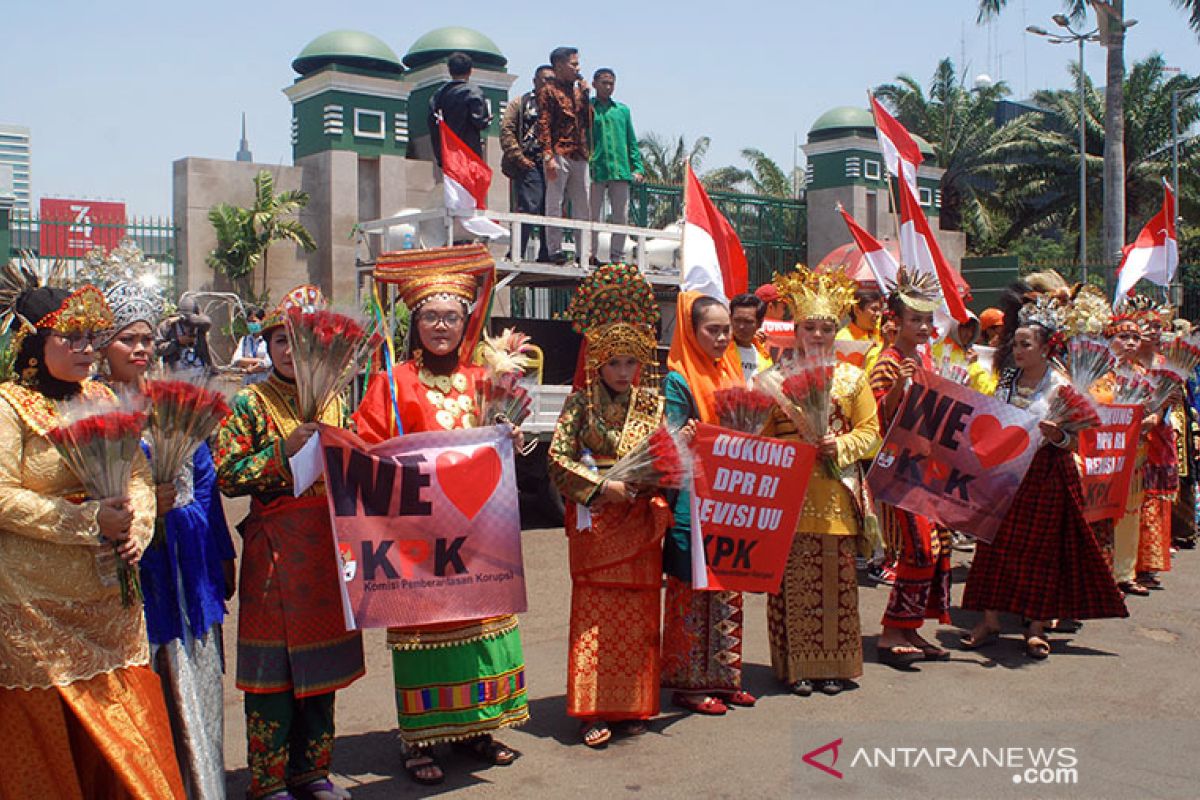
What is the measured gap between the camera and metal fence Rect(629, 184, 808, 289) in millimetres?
20250

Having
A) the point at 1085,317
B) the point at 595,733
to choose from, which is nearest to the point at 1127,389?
the point at 1085,317

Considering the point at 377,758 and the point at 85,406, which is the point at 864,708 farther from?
the point at 85,406

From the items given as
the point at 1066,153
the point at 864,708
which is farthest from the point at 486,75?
the point at 1066,153

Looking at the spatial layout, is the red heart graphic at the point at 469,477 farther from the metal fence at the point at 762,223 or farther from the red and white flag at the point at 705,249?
the metal fence at the point at 762,223

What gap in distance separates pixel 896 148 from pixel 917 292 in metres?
2.39

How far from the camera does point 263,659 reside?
394cm

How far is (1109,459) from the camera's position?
683cm

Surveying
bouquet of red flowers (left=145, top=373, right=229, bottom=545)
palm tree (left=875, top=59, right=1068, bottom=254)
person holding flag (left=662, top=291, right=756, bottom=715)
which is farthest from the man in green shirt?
palm tree (left=875, top=59, right=1068, bottom=254)

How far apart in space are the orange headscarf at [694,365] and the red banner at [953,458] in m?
1.06

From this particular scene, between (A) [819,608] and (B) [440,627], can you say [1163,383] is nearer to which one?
(A) [819,608]

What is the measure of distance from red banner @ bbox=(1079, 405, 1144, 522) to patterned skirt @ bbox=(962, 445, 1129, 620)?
34cm

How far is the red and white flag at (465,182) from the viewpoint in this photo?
33.5ft

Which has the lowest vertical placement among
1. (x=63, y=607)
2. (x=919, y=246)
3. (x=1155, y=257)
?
(x=63, y=607)

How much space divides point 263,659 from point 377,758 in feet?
2.78
